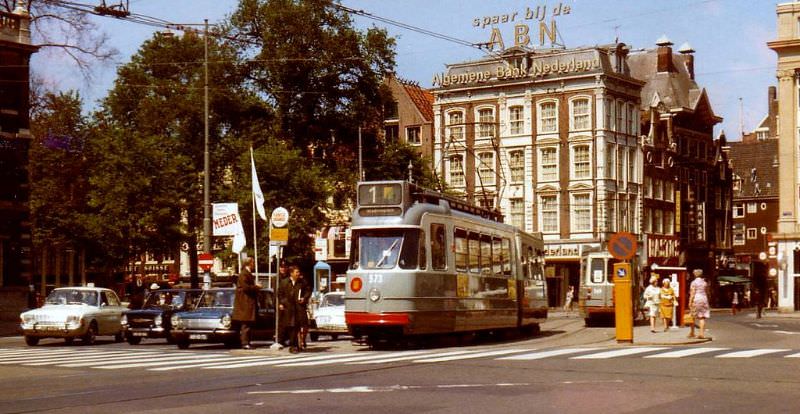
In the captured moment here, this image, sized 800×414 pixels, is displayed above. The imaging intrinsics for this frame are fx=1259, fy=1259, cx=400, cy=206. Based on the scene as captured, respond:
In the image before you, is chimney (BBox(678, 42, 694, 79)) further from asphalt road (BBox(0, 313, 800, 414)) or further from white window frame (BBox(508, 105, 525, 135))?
asphalt road (BBox(0, 313, 800, 414))

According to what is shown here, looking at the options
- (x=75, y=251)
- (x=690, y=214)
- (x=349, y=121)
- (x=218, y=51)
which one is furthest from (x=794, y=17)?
(x=75, y=251)

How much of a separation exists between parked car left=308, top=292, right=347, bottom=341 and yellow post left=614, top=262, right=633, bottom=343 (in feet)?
25.8

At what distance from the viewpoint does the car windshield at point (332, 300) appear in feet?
112

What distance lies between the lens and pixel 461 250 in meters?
28.3

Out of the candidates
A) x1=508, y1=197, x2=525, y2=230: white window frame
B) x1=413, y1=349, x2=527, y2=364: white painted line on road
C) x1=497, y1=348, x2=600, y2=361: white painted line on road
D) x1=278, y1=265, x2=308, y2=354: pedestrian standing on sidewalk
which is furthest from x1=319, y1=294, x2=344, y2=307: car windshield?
x1=508, y1=197, x2=525, y2=230: white window frame

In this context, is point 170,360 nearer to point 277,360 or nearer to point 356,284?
point 277,360

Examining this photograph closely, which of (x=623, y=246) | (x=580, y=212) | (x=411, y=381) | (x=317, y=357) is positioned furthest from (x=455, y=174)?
(x=411, y=381)

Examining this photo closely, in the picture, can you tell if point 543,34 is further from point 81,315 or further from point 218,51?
point 81,315

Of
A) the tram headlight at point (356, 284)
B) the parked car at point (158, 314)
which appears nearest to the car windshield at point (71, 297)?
the parked car at point (158, 314)

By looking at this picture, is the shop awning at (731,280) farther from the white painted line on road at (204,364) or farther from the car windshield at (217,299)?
the white painted line on road at (204,364)

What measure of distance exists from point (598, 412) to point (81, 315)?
2255cm

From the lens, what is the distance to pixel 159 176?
57.7 metres

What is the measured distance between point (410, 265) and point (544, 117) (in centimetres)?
5412

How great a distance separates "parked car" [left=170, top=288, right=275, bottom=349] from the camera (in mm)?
28719
